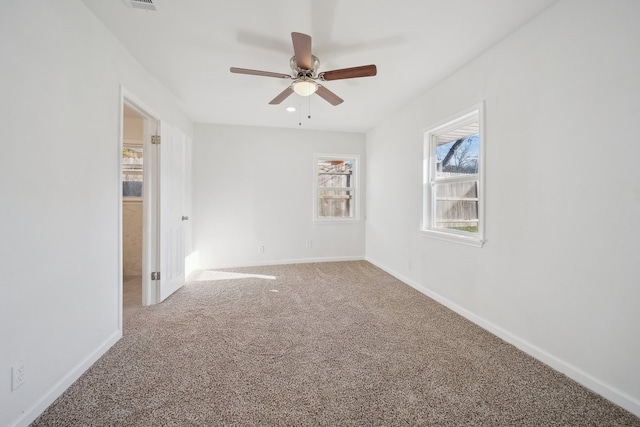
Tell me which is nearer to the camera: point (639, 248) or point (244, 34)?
point (639, 248)

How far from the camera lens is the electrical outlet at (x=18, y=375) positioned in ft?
4.28

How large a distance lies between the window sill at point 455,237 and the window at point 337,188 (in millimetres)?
2057

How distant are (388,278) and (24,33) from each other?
4.19 m

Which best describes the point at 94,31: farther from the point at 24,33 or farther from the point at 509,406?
the point at 509,406

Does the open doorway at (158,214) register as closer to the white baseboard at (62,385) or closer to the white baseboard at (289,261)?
the white baseboard at (62,385)

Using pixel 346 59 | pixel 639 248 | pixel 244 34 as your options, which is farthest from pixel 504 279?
pixel 244 34

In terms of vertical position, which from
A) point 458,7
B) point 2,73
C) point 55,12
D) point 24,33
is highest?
point 458,7

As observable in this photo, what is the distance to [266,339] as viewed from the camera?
7.43 ft

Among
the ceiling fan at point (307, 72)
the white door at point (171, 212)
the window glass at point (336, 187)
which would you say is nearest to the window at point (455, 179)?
the ceiling fan at point (307, 72)

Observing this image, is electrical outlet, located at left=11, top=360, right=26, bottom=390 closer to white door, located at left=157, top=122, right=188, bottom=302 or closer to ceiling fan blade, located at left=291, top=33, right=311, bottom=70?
white door, located at left=157, top=122, right=188, bottom=302

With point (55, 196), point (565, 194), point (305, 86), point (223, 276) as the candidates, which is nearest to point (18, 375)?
point (55, 196)

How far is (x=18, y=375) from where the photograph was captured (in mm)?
1333

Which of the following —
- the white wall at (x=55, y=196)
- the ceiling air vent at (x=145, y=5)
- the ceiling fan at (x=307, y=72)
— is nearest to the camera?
the white wall at (x=55, y=196)

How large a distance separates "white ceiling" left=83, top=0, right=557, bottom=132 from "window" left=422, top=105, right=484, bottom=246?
1.95 feet
